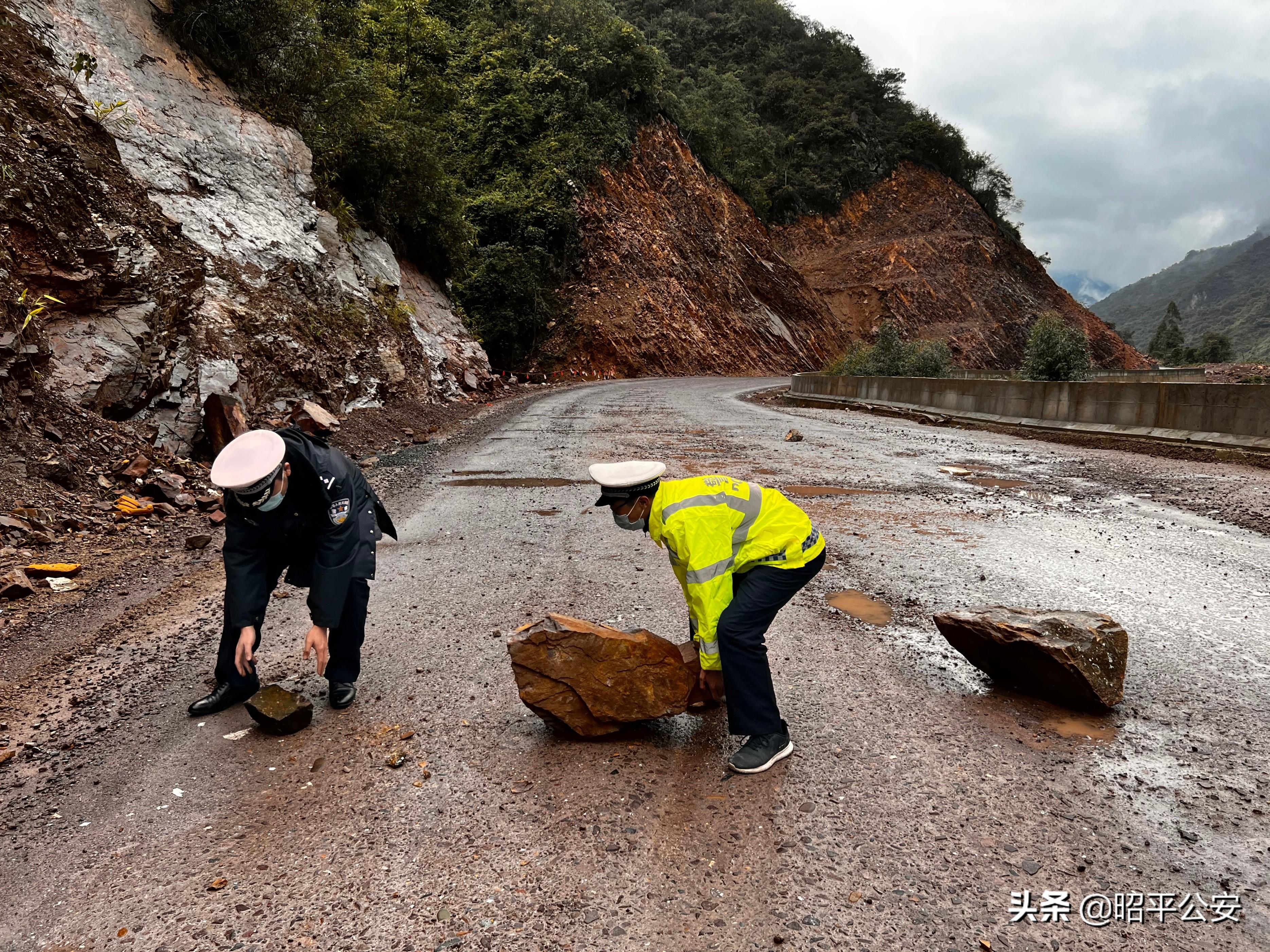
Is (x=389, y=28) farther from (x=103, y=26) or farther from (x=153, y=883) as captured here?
(x=153, y=883)

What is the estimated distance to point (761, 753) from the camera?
118 inches

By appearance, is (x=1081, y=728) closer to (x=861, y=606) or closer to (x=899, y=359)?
(x=861, y=606)

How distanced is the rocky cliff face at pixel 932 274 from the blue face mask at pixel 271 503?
53.5 metres

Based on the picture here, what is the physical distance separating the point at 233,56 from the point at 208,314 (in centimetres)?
724

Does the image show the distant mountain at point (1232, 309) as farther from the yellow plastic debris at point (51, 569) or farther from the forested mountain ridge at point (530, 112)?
the yellow plastic debris at point (51, 569)

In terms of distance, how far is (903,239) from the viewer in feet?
190

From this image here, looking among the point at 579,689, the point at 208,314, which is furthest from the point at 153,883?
the point at 208,314

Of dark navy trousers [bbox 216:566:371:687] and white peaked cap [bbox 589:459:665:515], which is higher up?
white peaked cap [bbox 589:459:665:515]

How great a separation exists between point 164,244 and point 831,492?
9447mm

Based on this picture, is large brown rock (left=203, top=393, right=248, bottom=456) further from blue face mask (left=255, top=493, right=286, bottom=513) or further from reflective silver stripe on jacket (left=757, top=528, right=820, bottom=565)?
reflective silver stripe on jacket (left=757, top=528, right=820, bottom=565)

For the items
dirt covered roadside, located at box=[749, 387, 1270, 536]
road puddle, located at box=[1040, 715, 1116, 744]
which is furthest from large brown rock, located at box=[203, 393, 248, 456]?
dirt covered roadside, located at box=[749, 387, 1270, 536]

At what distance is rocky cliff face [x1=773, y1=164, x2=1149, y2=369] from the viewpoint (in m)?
55.2

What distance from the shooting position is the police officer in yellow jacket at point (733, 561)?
2.94m

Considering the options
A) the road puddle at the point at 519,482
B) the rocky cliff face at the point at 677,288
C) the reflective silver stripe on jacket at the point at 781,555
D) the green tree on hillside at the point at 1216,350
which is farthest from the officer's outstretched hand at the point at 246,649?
the green tree on hillside at the point at 1216,350
